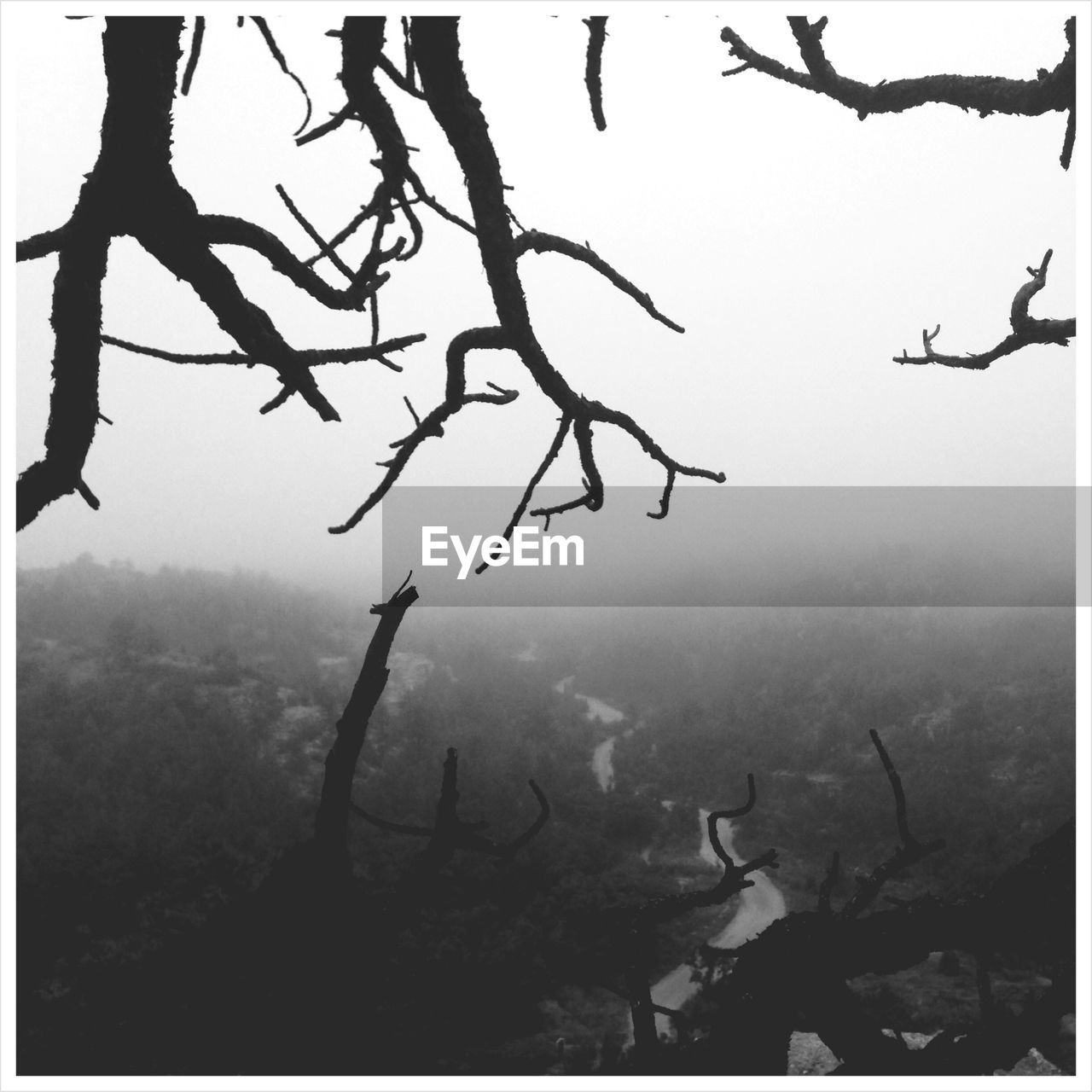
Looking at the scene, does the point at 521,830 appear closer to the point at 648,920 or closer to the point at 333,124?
the point at 648,920

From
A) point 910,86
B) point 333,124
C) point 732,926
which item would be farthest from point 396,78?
point 732,926

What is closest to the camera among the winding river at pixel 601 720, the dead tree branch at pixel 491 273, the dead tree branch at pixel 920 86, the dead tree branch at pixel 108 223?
the dead tree branch at pixel 491 273

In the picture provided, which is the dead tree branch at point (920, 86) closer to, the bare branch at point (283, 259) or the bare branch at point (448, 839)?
the bare branch at point (283, 259)

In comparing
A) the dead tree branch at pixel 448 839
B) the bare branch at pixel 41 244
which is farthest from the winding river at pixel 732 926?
the bare branch at pixel 41 244

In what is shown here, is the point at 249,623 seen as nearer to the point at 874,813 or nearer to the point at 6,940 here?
the point at 874,813

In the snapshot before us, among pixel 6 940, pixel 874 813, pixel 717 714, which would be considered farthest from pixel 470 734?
pixel 6 940

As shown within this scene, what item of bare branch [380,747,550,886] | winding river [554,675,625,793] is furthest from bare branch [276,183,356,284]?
winding river [554,675,625,793]
